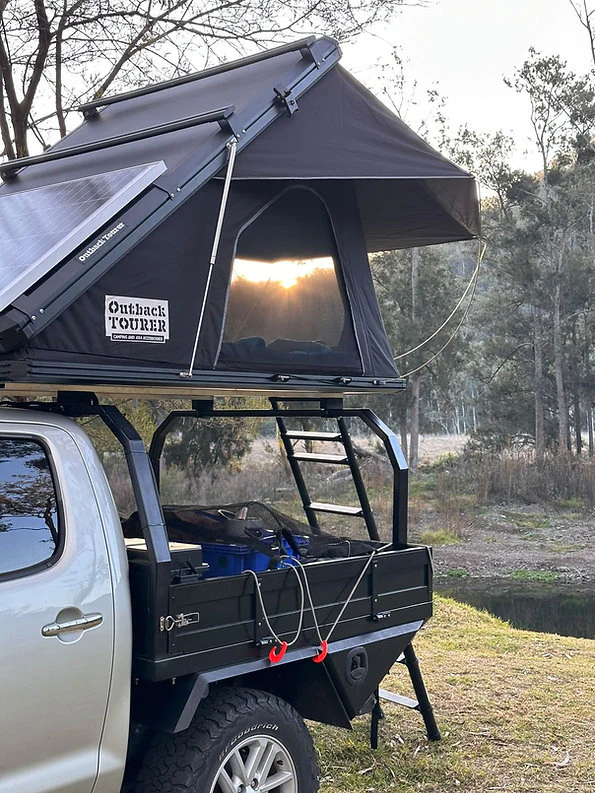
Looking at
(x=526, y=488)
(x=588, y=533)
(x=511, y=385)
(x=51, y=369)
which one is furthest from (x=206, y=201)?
(x=511, y=385)

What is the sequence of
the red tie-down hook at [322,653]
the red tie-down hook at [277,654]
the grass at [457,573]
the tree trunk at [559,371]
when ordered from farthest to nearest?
the tree trunk at [559,371] < the grass at [457,573] < the red tie-down hook at [322,653] < the red tie-down hook at [277,654]

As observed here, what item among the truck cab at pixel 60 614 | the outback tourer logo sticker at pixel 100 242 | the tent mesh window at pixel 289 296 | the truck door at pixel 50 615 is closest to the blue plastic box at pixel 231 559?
the tent mesh window at pixel 289 296

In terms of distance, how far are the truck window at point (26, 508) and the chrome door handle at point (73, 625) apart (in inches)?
8.4

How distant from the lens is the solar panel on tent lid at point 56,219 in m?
3.56

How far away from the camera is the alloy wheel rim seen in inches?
151

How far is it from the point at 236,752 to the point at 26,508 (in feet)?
4.55

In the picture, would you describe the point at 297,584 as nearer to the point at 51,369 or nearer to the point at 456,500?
the point at 51,369

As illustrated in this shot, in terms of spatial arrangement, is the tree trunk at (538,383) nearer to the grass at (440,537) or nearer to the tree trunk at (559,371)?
the tree trunk at (559,371)

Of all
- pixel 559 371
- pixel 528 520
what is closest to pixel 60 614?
pixel 528 520

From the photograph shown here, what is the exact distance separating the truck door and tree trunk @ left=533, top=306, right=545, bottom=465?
2754 cm

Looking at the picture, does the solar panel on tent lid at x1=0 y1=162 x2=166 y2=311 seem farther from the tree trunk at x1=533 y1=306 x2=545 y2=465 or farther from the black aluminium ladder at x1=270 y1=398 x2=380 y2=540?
the tree trunk at x1=533 y1=306 x2=545 y2=465

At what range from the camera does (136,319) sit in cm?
396

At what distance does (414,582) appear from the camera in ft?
16.5

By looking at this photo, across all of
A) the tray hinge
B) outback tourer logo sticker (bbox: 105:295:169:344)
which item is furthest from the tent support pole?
the tray hinge
